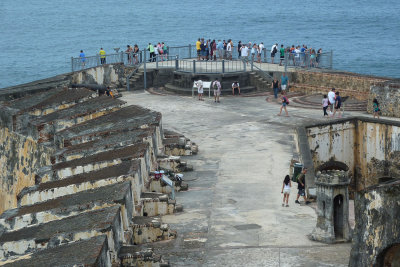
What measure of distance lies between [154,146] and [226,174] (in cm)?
287

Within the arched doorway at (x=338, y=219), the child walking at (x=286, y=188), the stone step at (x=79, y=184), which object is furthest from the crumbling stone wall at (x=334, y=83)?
the stone step at (x=79, y=184)

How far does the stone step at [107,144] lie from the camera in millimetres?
27484

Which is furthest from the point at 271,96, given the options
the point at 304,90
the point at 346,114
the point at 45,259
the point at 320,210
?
the point at 45,259

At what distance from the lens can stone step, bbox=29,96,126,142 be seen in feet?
105

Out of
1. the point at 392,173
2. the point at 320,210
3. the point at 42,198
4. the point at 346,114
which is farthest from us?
the point at 346,114

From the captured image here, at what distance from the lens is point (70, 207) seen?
2077 centimetres

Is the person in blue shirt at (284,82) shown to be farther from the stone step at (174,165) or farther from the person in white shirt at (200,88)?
the stone step at (174,165)

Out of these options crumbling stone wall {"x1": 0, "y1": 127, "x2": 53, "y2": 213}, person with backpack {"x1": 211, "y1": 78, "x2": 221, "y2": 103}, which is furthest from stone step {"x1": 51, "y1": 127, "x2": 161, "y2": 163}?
person with backpack {"x1": 211, "y1": 78, "x2": 221, "y2": 103}

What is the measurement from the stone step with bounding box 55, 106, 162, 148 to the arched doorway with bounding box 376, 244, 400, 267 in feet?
46.5

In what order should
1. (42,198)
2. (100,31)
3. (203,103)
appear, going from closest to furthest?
1. (42,198)
2. (203,103)
3. (100,31)

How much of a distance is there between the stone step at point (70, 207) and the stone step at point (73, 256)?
8.73ft

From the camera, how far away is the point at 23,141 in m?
33.4

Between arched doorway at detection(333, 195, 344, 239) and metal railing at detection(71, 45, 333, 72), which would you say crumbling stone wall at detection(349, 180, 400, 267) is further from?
metal railing at detection(71, 45, 333, 72)

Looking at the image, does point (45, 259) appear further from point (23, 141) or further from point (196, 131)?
point (196, 131)
